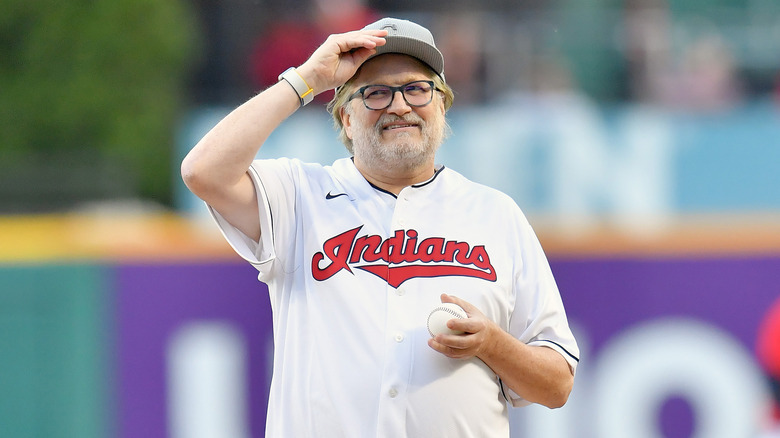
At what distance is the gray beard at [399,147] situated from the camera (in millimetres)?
3451

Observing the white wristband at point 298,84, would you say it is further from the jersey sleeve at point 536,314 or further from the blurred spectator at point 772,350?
the blurred spectator at point 772,350

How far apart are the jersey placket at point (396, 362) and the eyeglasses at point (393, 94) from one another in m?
0.55

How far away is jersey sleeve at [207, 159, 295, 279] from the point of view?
3367mm

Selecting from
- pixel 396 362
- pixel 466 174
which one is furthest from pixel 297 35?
pixel 396 362

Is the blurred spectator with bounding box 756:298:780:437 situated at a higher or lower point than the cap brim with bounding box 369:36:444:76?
lower

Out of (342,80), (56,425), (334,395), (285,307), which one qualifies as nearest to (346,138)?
(342,80)

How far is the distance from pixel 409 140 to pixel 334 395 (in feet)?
2.55

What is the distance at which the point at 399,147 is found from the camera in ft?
11.3

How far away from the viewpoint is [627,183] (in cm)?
938

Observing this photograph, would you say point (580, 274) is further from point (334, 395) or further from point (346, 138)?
point (334, 395)

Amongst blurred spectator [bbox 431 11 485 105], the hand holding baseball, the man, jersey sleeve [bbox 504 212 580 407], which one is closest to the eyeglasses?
the man

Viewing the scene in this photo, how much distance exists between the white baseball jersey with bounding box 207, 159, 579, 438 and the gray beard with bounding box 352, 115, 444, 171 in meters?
0.09

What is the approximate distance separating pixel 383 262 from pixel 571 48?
7.24 m

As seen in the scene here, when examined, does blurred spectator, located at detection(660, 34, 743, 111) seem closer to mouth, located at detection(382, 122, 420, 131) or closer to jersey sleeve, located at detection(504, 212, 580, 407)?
jersey sleeve, located at detection(504, 212, 580, 407)
